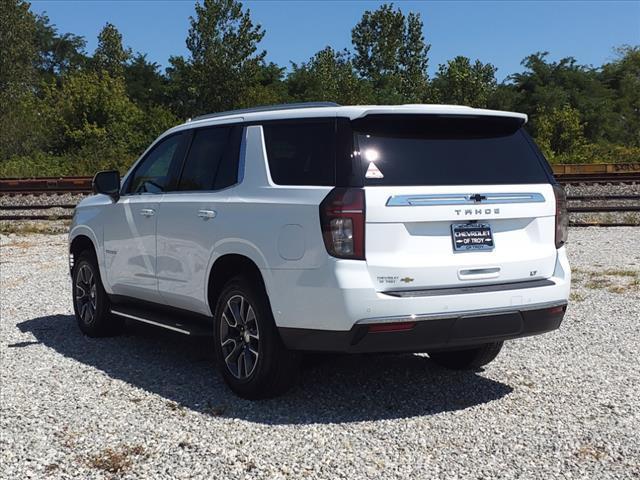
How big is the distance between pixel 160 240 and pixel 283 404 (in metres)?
1.80

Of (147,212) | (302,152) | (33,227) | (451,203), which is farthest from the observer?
(33,227)

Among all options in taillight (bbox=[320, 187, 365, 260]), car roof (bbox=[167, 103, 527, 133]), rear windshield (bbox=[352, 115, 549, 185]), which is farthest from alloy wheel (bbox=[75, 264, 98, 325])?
rear windshield (bbox=[352, 115, 549, 185])

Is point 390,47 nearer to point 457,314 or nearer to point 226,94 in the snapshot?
point 226,94

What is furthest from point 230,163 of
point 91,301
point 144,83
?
point 144,83

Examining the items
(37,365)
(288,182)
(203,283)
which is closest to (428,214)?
(288,182)

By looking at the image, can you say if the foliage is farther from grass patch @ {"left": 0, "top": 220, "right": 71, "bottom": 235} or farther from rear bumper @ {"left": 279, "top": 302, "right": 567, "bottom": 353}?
rear bumper @ {"left": 279, "top": 302, "right": 567, "bottom": 353}

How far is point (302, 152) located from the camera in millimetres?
5285

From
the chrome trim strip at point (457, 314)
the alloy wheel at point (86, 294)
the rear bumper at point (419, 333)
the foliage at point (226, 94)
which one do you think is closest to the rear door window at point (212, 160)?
the rear bumper at point (419, 333)

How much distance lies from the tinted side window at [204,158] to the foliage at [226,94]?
96.4 feet

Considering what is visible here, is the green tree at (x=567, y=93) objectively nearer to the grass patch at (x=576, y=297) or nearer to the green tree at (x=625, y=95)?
the green tree at (x=625, y=95)

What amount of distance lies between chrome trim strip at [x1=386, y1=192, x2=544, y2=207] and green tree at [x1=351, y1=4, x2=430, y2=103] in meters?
84.4

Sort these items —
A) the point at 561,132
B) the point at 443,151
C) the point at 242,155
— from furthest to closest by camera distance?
the point at 561,132
the point at 242,155
the point at 443,151

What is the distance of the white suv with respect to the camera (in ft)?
15.8

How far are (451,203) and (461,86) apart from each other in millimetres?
55065
